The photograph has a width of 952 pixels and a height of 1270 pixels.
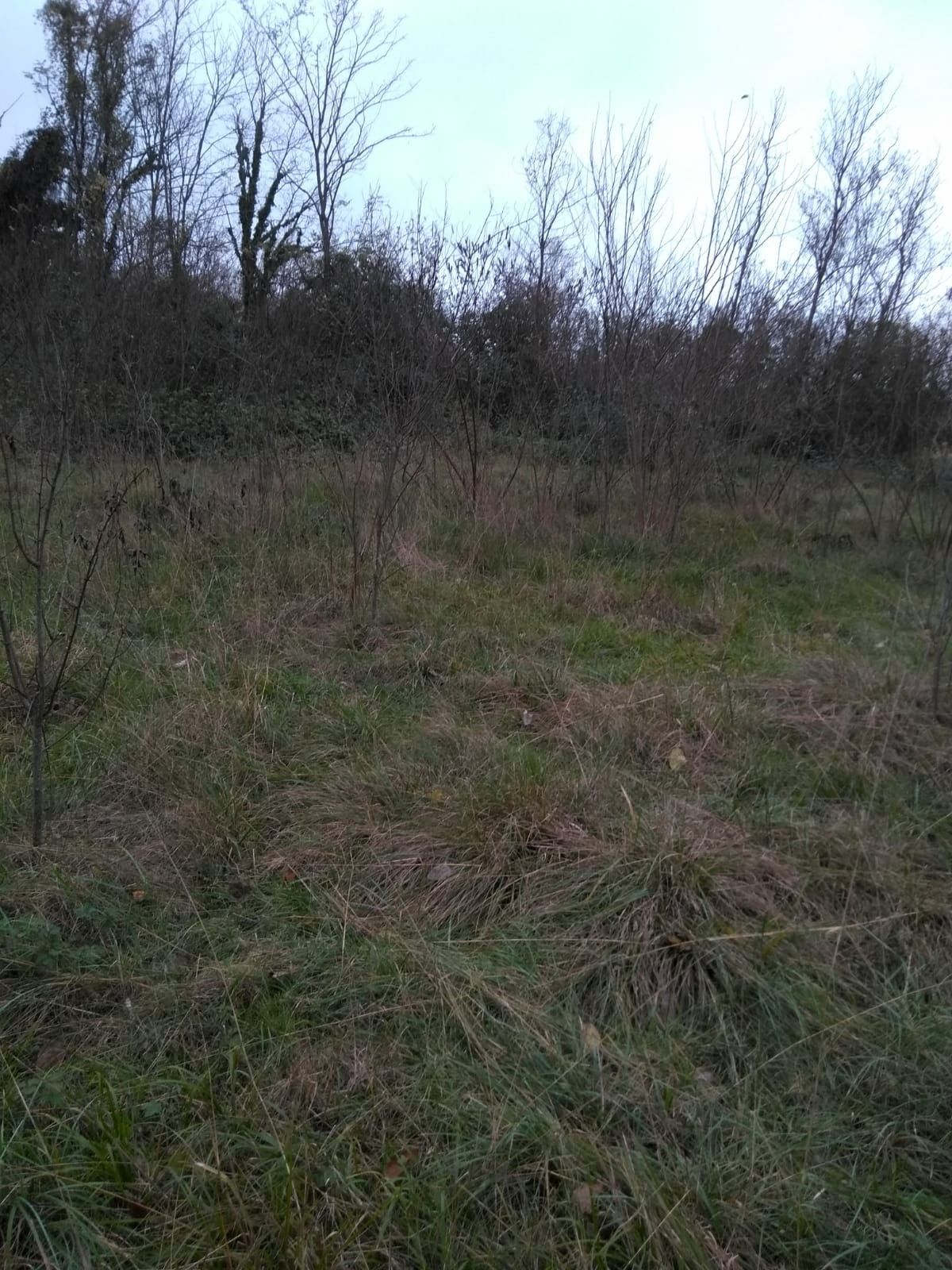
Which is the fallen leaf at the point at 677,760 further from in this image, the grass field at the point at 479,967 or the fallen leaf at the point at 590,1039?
the fallen leaf at the point at 590,1039

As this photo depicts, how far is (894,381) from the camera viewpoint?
357 inches

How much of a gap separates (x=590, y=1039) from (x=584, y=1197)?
0.43 m

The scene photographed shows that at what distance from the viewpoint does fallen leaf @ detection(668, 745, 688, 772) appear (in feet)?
11.3

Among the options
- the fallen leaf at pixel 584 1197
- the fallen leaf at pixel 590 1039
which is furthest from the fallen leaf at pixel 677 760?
the fallen leaf at pixel 584 1197

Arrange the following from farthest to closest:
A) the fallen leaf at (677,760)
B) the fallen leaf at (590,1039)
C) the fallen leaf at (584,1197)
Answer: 1. the fallen leaf at (677,760)
2. the fallen leaf at (590,1039)
3. the fallen leaf at (584,1197)

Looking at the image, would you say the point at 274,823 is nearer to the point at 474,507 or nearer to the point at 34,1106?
the point at 34,1106

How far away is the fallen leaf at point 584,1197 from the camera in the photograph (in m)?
1.66

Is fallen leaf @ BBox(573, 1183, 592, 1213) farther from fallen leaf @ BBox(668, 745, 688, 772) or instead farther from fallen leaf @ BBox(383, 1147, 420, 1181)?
fallen leaf @ BBox(668, 745, 688, 772)

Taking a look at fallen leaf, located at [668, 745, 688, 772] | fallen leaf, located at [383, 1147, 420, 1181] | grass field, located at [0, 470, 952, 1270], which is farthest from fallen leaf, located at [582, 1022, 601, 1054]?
fallen leaf, located at [668, 745, 688, 772]

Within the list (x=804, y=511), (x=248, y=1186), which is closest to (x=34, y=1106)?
(x=248, y=1186)

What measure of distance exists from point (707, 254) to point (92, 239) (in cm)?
728

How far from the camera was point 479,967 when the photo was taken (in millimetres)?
2328

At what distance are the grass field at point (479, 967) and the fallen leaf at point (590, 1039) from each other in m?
0.01

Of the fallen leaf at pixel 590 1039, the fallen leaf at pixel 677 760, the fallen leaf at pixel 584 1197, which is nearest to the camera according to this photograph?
the fallen leaf at pixel 584 1197
